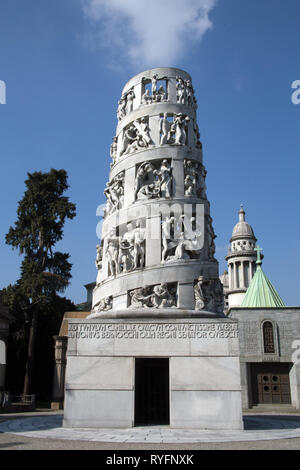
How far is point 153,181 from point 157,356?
6936mm

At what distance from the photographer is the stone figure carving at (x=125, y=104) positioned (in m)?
19.4

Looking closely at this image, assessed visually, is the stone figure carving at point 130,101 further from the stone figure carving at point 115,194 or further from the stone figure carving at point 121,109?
the stone figure carving at point 115,194

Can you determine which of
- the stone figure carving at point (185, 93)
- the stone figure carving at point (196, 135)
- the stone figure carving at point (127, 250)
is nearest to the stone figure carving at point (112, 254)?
the stone figure carving at point (127, 250)

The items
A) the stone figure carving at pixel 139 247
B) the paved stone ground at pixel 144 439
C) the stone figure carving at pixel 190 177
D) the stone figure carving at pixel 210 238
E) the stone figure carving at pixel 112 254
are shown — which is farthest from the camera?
the stone figure carving at pixel 190 177

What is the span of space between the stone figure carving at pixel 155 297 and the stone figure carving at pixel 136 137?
614 cm

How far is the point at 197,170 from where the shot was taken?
1781 centimetres

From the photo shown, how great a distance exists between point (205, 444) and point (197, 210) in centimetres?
884

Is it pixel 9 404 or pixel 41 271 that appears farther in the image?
pixel 41 271

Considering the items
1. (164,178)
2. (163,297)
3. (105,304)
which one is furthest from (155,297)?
(164,178)

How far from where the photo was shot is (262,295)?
39.5m

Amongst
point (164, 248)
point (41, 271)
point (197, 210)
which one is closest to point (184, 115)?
point (197, 210)

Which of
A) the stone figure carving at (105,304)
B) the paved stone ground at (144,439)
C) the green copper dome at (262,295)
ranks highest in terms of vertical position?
the green copper dome at (262,295)

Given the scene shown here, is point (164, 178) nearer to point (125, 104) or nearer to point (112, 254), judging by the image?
point (112, 254)

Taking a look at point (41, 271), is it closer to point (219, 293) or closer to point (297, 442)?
point (219, 293)
